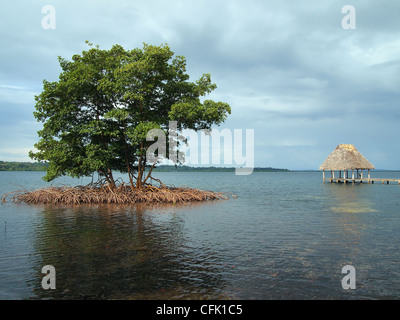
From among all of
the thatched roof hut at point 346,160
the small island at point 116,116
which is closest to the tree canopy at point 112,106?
the small island at point 116,116

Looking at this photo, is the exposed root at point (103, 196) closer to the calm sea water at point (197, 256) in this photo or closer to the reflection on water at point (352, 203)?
the calm sea water at point (197, 256)

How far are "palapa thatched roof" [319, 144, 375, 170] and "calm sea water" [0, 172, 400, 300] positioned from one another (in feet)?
133

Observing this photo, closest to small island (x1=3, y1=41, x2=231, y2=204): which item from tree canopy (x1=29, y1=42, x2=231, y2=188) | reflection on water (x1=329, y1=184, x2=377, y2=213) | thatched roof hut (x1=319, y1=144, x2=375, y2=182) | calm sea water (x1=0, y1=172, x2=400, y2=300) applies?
tree canopy (x1=29, y1=42, x2=231, y2=188)

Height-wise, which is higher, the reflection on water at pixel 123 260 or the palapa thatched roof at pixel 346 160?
the palapa thatched roof at pixel 346 160

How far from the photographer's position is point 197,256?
38.0 ft

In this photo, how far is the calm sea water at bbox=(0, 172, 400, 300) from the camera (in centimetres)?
839

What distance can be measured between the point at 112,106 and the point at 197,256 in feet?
64.0

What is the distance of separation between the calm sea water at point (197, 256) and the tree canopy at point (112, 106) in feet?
22.7

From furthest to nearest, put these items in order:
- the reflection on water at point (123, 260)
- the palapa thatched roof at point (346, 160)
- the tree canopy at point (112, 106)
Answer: the palapa thatched roof at point (346, 160) → the tree canopy at point (112, 106) → the reflection on water at point (123, 260)

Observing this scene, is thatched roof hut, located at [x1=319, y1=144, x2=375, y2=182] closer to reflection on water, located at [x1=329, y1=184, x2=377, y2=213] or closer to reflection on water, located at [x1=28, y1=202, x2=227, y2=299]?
reflection on water, located at [x1=329, y1=184, x2=377, y2=213]

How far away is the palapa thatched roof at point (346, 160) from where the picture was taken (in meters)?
57.7

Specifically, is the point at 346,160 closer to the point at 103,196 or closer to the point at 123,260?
the point at 103,196

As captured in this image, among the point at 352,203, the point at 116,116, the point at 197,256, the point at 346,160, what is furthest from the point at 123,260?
the point at 346,160
